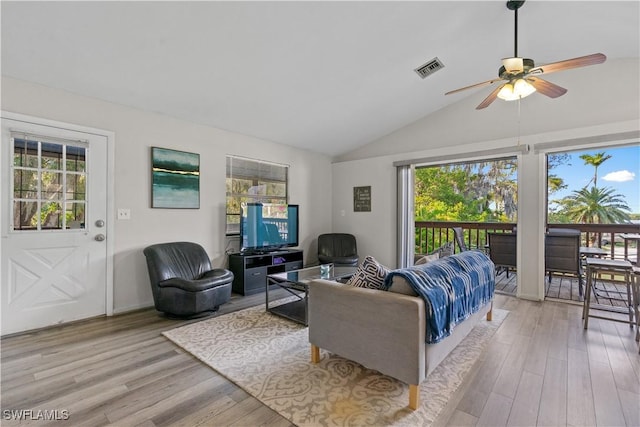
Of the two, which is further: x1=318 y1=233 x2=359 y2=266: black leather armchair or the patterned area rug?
x1=318 y1=233 x2=359 y2=266: black leather armchair

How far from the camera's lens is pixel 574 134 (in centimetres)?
366

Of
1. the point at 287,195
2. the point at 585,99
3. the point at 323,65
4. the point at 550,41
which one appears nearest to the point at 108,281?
the point at 287,195

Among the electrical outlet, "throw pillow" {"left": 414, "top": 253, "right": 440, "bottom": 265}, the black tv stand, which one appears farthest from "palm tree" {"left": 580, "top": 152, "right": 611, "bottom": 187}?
the electrical outlet

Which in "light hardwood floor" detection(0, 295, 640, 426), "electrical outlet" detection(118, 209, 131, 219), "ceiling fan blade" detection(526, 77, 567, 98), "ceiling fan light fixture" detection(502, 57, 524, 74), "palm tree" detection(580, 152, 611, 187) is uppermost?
"ceiling fan light fixture" detection(502, 57, 524, 74)

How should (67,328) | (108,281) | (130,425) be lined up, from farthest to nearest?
(108,281), (67,328), (130,425)

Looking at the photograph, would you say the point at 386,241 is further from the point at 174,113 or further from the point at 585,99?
the point at 174,113

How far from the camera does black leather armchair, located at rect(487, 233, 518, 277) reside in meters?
4.67

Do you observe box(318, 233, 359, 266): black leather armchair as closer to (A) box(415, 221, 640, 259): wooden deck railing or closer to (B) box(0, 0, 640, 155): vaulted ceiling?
(A) box(415, 221, 640, 259): wooden deck railing

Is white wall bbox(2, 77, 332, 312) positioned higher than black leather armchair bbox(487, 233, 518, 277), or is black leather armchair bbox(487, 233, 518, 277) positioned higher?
white wall bbox(2, 77, 332, 312)

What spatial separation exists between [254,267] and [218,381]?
2197 mm

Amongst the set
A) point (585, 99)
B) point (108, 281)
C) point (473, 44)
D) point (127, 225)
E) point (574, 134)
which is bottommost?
point (108, 281)

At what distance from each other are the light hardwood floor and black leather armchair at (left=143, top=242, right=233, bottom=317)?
0.96ft

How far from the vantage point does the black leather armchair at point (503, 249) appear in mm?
4665

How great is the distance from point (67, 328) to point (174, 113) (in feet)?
8.35
